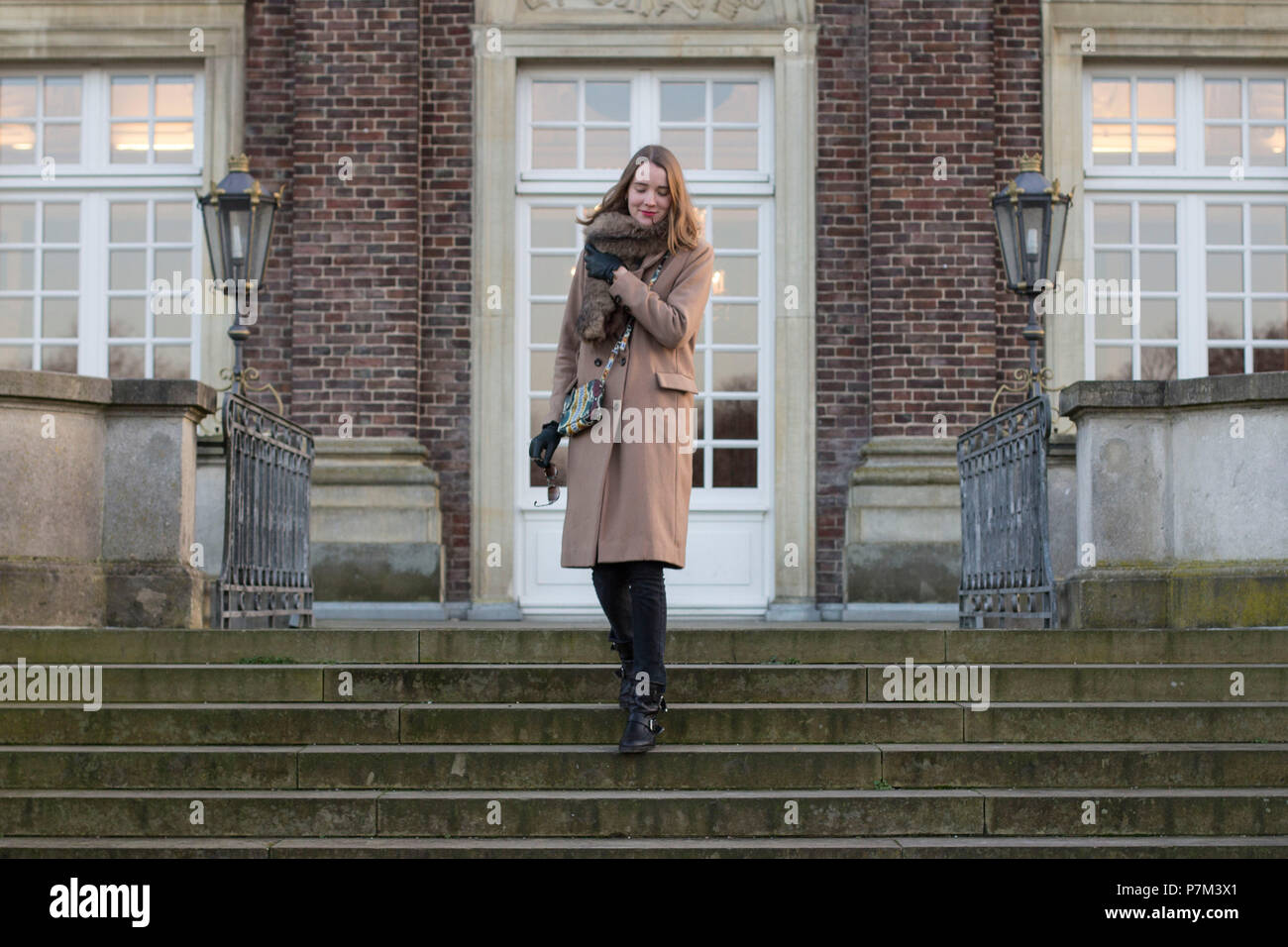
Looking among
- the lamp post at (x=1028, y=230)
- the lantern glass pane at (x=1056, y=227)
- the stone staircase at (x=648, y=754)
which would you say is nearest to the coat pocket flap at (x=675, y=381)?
the stone staircase at (x=648, y=754)

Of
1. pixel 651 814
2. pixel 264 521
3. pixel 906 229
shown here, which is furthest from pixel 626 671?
pixel 906 229

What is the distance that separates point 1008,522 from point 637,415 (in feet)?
11.8

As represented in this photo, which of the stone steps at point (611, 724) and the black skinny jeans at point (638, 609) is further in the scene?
the stone steps at point (611, 724)

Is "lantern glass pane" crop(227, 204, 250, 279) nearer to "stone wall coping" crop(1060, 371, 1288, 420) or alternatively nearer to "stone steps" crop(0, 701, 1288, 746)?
"stone steps" crop(0, 701, 1288, 746)

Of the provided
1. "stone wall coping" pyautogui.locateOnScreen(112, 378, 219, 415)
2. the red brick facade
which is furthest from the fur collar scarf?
the red brick facade

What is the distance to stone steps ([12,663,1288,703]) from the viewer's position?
665cm

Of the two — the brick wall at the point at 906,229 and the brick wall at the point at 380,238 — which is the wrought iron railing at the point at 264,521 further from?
the brick wall at the point at 906,229

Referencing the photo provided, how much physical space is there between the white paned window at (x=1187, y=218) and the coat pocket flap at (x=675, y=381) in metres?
6.93

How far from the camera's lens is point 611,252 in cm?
605

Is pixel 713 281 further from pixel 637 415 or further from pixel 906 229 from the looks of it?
pixel 637 415

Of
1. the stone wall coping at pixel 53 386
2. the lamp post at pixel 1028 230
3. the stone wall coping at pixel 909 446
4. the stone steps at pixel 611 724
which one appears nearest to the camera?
the stone steps at pixel 611 724

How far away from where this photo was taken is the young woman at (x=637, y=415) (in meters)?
5.83

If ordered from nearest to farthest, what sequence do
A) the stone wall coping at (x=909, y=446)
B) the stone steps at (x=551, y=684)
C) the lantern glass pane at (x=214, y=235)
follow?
1. the stone steps at (x=551, y=684)
2. the lantern glass pane at (x=214, y=235)
3. the stone wall coping at (x=909, y=446)
